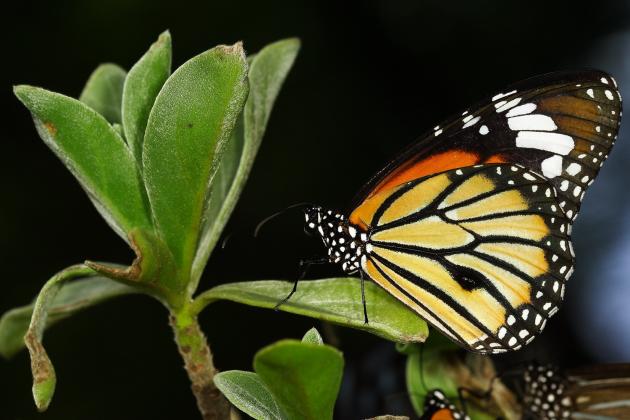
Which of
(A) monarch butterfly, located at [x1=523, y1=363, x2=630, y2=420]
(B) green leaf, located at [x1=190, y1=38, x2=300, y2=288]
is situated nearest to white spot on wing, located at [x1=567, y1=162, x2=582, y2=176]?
(A) monarch butterfly, located at [x1=523, y1=363, x2=630, y2=420]

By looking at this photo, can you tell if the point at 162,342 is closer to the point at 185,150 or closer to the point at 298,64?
the point at 298,64

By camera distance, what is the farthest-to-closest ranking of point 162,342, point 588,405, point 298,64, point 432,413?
1. point 298,64
2. point 162,342
3. point 588,405
4. point 432,413

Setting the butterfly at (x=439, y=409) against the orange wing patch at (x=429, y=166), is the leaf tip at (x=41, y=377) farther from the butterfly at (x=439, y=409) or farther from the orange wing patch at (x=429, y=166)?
the orange wing patch at (x=429, y=166)

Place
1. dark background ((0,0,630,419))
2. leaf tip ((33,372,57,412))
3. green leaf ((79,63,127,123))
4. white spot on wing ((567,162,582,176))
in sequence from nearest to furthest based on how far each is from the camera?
leaf tip ((33,372,57,412)) < green leaf ((79,63,127,123)) < white spot on wing ((567,162,582,176)) < dark background ((0,0,630,419))

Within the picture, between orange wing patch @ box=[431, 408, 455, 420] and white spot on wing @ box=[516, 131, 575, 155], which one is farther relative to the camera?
white spot on wing @ box=[516, 131, 575, 155]

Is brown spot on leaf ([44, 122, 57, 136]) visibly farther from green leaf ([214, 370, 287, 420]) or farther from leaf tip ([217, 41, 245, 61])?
green leaf ([214, 370, 287, 420])

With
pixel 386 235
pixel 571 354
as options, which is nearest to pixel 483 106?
pixel 386 235

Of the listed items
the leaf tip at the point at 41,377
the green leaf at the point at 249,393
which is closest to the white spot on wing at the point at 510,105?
the green leaf at the point at 249,393
